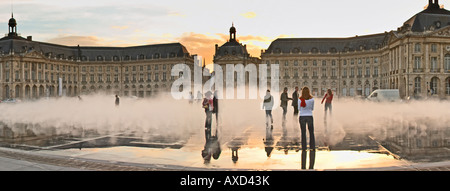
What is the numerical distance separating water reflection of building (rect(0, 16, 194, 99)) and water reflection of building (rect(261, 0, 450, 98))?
3106 centimetres

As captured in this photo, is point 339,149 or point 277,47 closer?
point 339,149

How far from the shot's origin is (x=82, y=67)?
4685 inches

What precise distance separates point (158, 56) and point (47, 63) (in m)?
30.6

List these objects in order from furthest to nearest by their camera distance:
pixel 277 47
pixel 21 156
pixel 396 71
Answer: pixel 277 47 → pixel 396 71 → pixel 21 156

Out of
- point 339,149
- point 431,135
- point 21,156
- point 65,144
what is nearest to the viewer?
point 21,156

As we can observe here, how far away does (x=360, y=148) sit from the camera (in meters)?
12.4

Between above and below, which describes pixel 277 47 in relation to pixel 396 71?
above

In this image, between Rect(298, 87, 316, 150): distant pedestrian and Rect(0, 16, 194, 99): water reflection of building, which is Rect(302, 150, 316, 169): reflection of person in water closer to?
Rect(298, 87, 316, 150): distant pedestrian

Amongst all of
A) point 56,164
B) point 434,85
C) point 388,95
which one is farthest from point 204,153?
point 434,85

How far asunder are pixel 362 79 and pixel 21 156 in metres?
94.0
